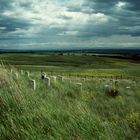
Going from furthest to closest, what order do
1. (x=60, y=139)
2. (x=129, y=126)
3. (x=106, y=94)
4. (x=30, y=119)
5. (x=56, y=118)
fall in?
(x=106, y=94), (x=129, y=126), (x=56, y=118), (x=30, y=119), (x=60, y=139)

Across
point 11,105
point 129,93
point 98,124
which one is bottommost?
point 129,93

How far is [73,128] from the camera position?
539 cm

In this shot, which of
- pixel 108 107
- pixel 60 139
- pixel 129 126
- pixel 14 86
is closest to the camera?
pixel 60 139

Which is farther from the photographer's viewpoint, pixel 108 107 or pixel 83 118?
pixel 108 107

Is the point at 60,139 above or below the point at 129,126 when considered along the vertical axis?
above

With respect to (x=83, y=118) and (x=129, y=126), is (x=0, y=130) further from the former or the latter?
(x=129, y=126)

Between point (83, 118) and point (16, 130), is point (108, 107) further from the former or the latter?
point (16, 130)

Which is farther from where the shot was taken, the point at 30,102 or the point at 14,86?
the point at 14,86

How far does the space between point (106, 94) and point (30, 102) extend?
7181mm

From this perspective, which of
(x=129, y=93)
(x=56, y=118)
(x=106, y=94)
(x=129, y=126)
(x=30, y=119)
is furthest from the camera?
(x=129, y=93)

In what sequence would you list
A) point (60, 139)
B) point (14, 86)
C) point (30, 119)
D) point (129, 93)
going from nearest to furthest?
point (60, 139), point (30, 119), point (14, 86), point (129, 93)

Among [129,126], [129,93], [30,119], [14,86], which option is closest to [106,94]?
[129,93]

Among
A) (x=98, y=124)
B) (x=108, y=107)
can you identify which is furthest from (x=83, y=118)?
(x=108, y=107)

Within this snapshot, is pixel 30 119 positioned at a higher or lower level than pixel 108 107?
higher
